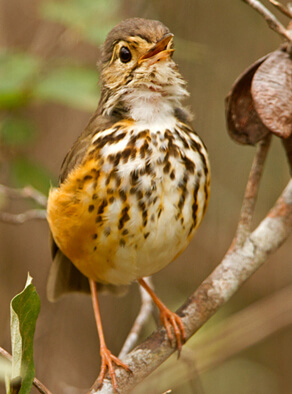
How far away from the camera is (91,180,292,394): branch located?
269cm

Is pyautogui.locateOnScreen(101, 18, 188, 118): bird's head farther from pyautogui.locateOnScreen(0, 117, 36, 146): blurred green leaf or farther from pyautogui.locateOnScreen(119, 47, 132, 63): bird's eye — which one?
pyautogui.locateOnScreen(0, 117, 36, 146): blurred green leaf

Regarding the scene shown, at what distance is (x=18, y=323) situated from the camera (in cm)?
172

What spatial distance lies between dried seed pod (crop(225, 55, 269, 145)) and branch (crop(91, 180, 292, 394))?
1.44ft

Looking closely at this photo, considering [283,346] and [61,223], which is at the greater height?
[61,223]

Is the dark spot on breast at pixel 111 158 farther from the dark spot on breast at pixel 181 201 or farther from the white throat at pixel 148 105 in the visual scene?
the dark spot on breast at pixel 181 201

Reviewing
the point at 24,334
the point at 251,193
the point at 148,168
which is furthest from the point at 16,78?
the point at 24,334

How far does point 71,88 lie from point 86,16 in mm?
440

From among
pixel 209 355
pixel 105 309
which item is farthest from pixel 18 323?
pixel 105 309

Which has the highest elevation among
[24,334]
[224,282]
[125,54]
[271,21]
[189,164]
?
[271,21]

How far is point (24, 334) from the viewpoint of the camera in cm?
175

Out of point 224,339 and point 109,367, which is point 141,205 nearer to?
point 109,367

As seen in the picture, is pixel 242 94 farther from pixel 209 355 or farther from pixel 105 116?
pixel 209 355

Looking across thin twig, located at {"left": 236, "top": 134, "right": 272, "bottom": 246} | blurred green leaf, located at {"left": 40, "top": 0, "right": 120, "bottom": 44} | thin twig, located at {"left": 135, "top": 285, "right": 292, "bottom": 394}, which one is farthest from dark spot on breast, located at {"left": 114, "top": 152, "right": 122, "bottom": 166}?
thin twig, located at {"left": 135, "top": 285, "right": 292, "bottom": 394}

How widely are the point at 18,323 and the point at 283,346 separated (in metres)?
4.93
